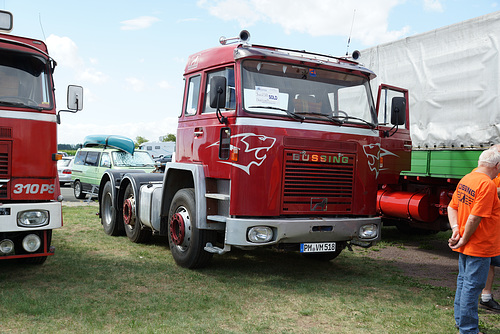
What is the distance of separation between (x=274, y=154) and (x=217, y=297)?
73.0 inches

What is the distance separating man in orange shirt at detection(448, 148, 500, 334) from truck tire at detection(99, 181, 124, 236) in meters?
6.81

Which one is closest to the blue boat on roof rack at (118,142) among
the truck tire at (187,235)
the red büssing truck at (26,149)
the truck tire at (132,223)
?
the truck tire at (132,223)

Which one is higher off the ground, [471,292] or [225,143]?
[225,143]

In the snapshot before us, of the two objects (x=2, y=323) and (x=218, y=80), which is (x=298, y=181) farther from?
(x=2, y=323)

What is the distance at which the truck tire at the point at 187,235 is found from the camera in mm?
6746

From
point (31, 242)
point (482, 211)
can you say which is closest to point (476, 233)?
point (482, 211)

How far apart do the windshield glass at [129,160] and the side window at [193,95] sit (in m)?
9.98

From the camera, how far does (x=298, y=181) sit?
6.41 m

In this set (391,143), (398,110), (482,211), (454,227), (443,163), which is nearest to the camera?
(482,211)

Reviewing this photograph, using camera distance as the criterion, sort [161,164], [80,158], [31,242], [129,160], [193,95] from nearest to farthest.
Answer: [31,242]
[193,95]
[161,164]
[129,160]
[80,158]

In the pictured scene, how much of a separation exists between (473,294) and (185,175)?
14.2 ft

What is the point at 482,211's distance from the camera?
14.5ft

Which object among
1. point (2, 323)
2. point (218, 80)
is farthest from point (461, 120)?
point (2, 323)

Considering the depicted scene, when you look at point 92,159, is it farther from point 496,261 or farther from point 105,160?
point 496,261
